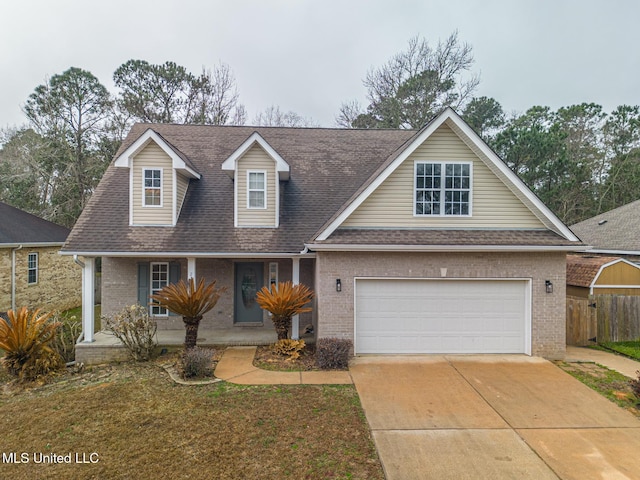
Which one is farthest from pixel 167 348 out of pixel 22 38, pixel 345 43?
pixel 345 43

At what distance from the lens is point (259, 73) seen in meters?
23.8

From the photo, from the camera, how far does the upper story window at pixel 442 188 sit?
9.36 m

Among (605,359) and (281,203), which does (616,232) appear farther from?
(281,203)

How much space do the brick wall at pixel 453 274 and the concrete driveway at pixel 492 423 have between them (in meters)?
0.99

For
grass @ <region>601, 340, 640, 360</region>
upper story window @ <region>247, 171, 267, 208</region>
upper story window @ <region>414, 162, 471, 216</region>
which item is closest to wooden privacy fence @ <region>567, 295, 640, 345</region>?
grass @ <region>601, 340, 640, 360</region>

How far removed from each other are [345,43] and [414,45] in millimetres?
6588

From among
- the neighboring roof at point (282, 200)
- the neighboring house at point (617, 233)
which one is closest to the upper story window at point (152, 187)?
the neighboring roof at point (282, 200)

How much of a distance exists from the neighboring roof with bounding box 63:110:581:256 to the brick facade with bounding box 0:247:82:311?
23.0 ft

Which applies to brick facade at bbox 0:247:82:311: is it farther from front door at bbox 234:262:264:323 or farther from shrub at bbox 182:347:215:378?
shrub at bbox 182:347:215:378

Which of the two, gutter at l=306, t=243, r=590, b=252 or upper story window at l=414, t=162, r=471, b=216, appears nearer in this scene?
gutter at l=306, t=243, r=590, b=252

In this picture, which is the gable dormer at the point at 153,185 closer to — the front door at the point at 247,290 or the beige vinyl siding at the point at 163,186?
the beige vinyl siding at the point at 163,186

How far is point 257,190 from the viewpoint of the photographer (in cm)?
1105

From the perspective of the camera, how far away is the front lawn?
4.64 meters

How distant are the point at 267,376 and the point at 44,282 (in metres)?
14.7
